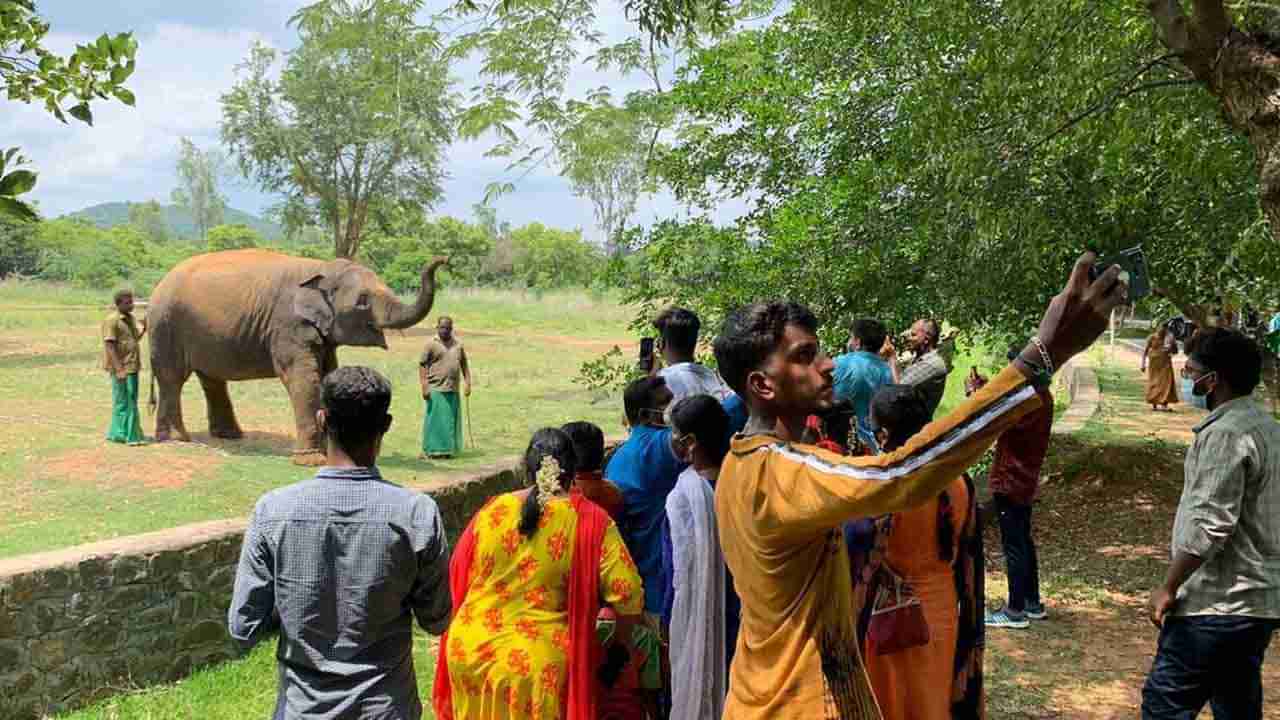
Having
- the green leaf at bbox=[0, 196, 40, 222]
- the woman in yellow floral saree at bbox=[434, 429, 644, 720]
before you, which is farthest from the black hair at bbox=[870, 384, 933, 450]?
the green leaf at bbox=[0, 196, 40, 222]

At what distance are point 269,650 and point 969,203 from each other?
17.0 ft

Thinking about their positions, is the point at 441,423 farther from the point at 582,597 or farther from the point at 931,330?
the point at 582,597

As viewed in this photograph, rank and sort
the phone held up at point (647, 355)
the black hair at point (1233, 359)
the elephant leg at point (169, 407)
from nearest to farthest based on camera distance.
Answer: the black hair at point (1233, 359)
the phone held up at point (647, 355)
the elephant leg at point (169, 407)

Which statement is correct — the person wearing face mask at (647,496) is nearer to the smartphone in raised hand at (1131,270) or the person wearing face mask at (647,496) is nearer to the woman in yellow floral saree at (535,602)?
the woman in yellow floral saree at (535,602)

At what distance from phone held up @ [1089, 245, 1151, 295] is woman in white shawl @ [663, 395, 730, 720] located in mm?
1771

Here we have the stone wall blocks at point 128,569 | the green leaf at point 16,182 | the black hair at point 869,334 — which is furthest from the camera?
the black hair at point 869,334

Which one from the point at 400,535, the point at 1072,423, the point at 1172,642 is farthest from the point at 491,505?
the point at 1072,423

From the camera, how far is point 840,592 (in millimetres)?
2350

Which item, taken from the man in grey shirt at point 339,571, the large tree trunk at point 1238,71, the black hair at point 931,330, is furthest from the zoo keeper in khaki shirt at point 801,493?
the black hair at point 931,330

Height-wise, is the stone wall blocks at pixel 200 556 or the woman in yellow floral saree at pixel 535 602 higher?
the woman in yellow floral saree at pixel 535 602

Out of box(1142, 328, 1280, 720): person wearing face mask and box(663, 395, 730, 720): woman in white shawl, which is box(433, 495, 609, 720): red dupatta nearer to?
box(663, 395, 730, 720): woman in white shawl

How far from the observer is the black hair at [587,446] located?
3945 mm

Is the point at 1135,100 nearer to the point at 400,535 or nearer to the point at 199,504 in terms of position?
the point at 400,535

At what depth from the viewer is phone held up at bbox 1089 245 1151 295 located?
1855 mm
